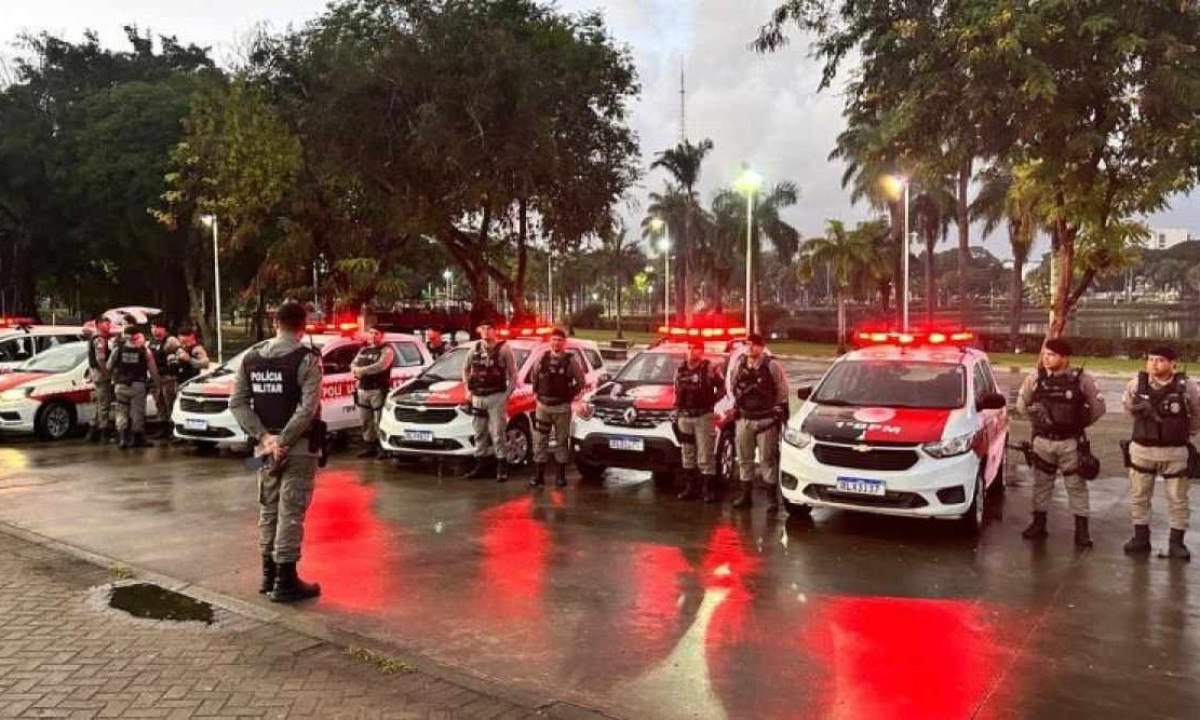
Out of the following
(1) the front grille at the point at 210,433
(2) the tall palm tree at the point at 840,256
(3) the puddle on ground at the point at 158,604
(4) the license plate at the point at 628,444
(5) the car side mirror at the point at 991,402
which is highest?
(2) the tall palm tree at the point at 840,256

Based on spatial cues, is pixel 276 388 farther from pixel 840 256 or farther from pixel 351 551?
pixel 840 256

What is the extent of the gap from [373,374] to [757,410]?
543cm

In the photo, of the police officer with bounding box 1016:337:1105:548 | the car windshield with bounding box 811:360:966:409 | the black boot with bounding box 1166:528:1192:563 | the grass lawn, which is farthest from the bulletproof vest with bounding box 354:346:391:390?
the grass lawn

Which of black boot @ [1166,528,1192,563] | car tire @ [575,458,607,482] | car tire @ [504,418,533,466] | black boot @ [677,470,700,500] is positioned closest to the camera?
black boot @ [1166,528,1192,563]

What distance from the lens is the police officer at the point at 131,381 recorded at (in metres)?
13.4

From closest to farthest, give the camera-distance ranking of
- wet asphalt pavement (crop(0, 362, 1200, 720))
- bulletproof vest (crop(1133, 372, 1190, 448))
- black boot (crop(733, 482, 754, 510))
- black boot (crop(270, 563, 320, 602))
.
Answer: wet asphalt pavement (crop(0, 362, 1200, 720)) < black boot (crop(270, 563, 320, 602)) < bulletproof vest (crop(1133, 372, 1190, 448)) < black boot (crop(733, 482, 754, 510))

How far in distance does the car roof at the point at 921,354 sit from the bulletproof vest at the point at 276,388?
17.8 feet

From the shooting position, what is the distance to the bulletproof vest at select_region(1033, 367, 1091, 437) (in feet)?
25.2

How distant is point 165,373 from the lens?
14.7 metres

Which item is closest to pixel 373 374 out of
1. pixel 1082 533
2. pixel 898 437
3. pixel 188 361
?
pixel 188 361

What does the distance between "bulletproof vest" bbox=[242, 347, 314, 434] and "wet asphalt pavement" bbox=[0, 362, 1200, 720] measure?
1240 millimetres

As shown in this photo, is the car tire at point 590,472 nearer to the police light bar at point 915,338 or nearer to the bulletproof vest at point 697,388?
the bulletproof vest at point 697,388

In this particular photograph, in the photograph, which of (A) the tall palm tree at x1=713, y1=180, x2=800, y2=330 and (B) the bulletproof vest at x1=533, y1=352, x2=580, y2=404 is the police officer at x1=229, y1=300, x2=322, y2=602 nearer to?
(B) the bulletproof vest at x1=533, y1=352, x2=580, y2=404

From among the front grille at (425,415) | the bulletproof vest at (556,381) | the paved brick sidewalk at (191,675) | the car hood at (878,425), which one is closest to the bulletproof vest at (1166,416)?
the car hood at (878,425)
